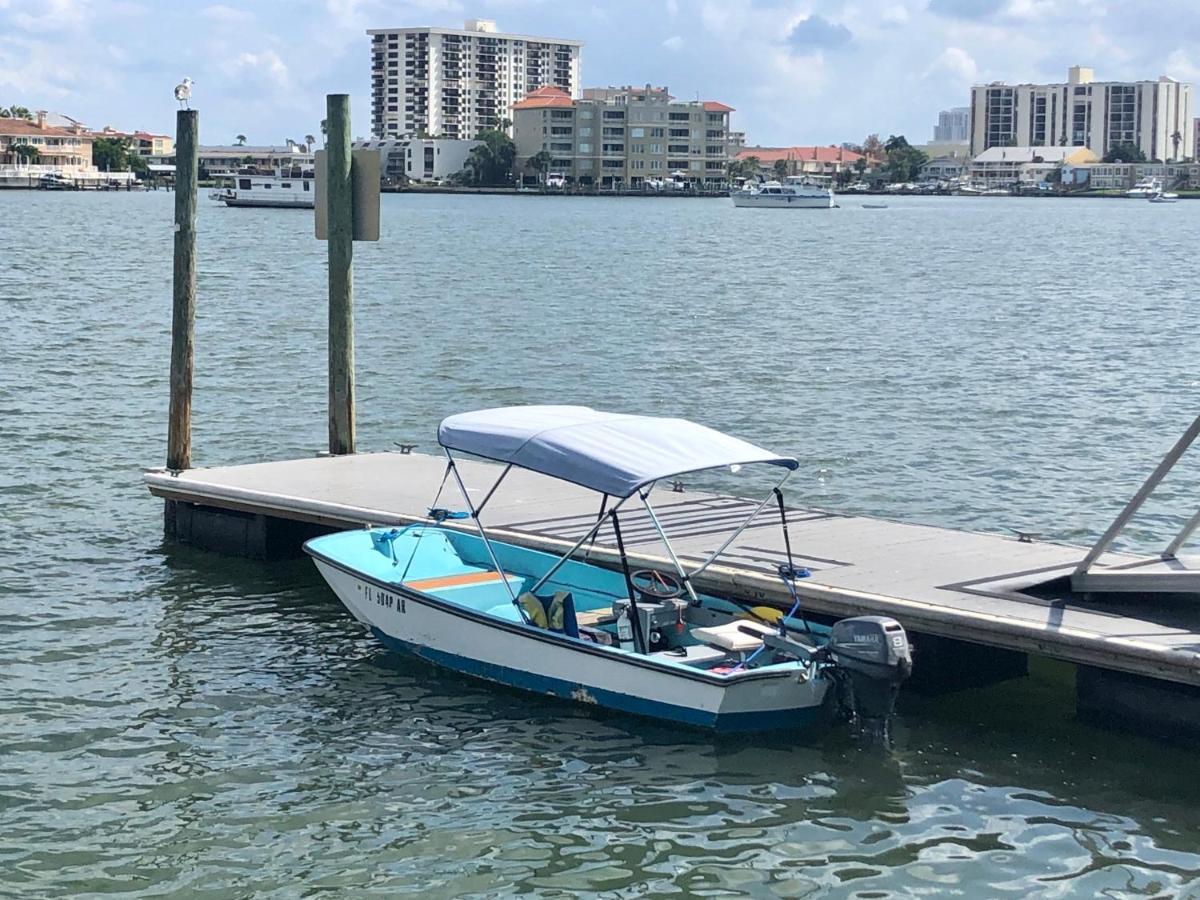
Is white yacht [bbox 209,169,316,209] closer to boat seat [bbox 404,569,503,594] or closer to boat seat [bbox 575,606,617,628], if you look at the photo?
boat seat [bbox 404,569,503,594]

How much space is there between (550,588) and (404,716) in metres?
1.99

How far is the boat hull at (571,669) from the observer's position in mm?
12430

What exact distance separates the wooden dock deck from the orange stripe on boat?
751mm

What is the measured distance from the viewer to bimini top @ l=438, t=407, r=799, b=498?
516 inches

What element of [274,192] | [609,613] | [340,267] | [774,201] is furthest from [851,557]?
[774,201]

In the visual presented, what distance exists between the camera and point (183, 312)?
64.5ft

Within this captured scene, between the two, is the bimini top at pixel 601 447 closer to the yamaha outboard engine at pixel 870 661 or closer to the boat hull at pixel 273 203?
the yamaha outboard engine at pixel 870 661

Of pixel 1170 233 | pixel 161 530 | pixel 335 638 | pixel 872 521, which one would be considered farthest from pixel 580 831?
pixel 1170 233

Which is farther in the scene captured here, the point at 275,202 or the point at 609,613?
the point at 275,202

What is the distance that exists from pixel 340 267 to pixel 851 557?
324 inches

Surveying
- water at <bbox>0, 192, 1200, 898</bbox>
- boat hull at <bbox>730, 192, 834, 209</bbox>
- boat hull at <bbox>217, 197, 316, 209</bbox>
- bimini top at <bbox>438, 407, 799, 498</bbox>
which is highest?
boat hull at <bbox>730, 192, 834, 209</bbox>

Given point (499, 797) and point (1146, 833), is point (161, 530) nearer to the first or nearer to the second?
point (499, 797)

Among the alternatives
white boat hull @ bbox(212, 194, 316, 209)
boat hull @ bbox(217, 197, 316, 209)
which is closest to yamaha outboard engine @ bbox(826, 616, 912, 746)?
white boat hull @ bbox(212, 194, 316, 209)

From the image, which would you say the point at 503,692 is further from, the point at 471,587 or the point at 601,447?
the point at 601,447
